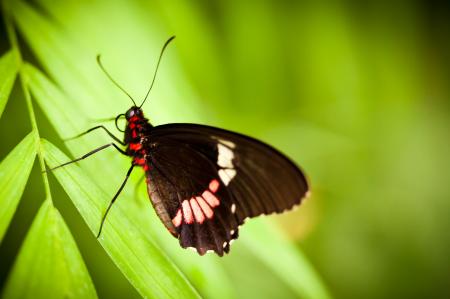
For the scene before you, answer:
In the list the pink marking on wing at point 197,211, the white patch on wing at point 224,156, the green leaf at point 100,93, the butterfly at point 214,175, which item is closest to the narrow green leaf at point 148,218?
the green leaf at point 100,93

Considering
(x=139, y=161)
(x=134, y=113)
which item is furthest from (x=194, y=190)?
(x=134, y=113)

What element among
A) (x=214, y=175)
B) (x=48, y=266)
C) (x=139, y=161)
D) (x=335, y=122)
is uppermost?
(x=335, y=122)

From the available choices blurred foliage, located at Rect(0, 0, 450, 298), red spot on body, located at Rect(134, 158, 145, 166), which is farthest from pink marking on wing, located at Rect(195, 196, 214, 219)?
red spot on body, located at Rect(134, 158, 145, 166)

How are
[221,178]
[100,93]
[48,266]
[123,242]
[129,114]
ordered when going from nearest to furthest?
[48,266] → [123,242] → [100,93] → [129,114] → [221,178]

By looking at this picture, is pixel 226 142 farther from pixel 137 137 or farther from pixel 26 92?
pixel 26 92

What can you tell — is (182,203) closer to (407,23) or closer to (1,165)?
(1,165)

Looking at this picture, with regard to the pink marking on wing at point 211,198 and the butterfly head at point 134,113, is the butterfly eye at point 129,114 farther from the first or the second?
the pink marking on wing at point 211,198
